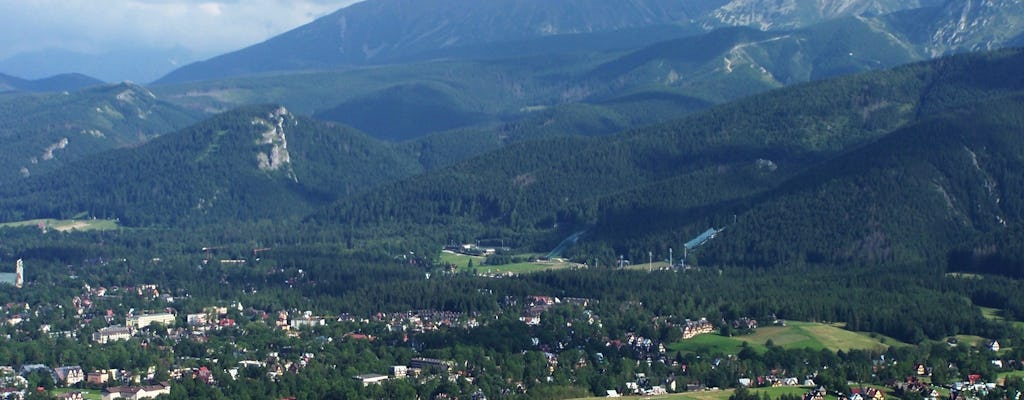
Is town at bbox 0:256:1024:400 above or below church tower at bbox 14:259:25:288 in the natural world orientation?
below

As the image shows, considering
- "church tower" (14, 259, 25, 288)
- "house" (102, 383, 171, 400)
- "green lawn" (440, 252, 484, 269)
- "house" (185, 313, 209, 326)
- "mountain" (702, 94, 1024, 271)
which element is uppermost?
"mountain" (702, 94, 1024, 271)

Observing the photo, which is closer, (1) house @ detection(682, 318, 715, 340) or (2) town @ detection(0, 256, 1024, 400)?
(2) town @ detection(0, 256, 1024, 400)

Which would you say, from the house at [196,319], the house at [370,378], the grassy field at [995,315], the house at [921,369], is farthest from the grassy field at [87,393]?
the grassy field at [995,315]

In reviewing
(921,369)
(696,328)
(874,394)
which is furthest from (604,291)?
(874,394)

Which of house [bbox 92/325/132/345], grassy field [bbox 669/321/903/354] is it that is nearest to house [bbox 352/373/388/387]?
grassy field [bbox 669/321/903/354]

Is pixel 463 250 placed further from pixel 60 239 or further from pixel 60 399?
pixel 60 399

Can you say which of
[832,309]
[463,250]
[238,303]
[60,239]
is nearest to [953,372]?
[832,309]

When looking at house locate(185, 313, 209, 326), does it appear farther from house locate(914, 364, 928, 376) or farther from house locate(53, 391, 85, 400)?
house locate(914, 364, 928, 376)
